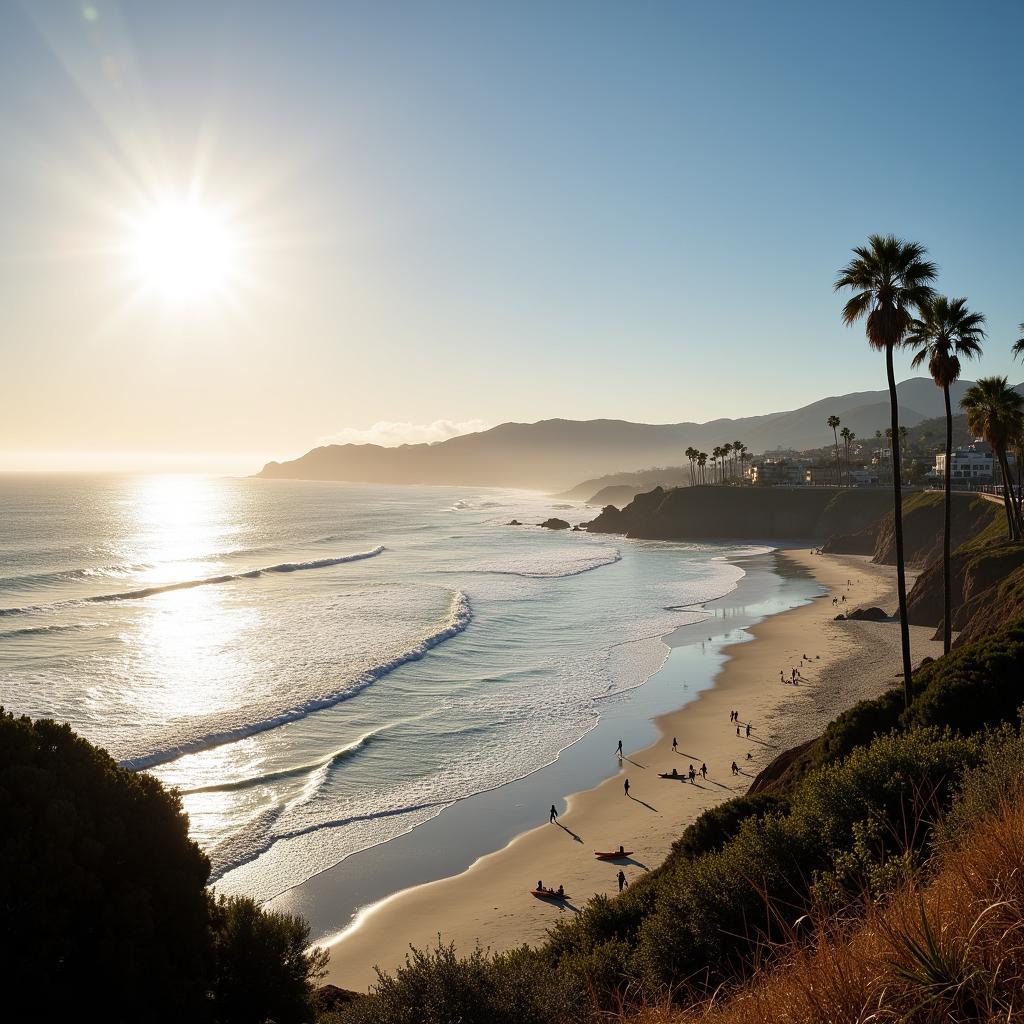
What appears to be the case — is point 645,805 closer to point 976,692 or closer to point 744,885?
point 976,692

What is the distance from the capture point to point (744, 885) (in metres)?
10.2

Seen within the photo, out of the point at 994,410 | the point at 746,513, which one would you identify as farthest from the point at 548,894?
the point at 746,513

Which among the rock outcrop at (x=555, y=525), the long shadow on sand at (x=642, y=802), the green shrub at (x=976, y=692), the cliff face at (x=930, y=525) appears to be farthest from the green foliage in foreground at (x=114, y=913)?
the rock outcrop at (x=555, y=525)

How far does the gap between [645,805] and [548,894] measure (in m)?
6.36

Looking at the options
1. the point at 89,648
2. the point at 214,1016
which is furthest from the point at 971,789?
the point at 89,648

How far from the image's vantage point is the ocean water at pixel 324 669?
25359mm

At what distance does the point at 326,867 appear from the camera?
21.4m

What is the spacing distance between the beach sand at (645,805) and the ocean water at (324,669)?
132 inches

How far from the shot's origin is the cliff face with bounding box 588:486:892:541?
373 feet

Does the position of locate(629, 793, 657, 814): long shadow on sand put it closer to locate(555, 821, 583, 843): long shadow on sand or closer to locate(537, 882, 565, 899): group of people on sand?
locate(555, 821, 583, 843): long shadow on sand

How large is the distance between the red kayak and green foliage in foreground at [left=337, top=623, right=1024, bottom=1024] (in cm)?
530

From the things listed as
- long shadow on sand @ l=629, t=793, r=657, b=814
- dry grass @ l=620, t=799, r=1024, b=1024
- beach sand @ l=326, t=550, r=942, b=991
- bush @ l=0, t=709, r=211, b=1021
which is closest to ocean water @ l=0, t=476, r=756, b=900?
beach sand @ l=326, t=550, r=942, b=991

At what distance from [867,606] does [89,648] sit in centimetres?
5144

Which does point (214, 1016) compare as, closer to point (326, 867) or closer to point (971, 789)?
point (971, 789)
